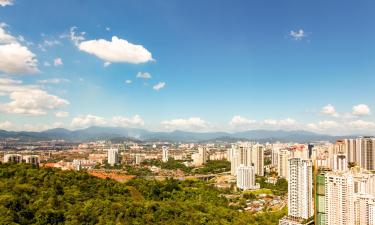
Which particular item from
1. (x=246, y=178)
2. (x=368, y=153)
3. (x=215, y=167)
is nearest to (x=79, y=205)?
(x=246, y=178)

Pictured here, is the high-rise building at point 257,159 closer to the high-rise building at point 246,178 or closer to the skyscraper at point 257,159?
the skyscraper at point 257,159

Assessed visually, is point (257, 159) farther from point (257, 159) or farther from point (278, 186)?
point (278, 186)

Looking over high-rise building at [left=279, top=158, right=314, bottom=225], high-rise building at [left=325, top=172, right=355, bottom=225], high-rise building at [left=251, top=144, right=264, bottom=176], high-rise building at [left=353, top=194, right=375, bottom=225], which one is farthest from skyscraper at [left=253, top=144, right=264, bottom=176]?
high-rise building at [left=353, top=194, right=375, bottom=225]

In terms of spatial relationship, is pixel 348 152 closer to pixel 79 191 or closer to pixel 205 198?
pixel 205 198

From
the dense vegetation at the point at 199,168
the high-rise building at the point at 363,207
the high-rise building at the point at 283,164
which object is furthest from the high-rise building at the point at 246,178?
the high-rise building at the point at 363,207

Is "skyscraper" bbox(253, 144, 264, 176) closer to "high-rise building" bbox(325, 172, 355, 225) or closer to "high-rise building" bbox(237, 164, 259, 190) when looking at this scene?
"high-rise building" bbox(237, 164, 259, 190)
